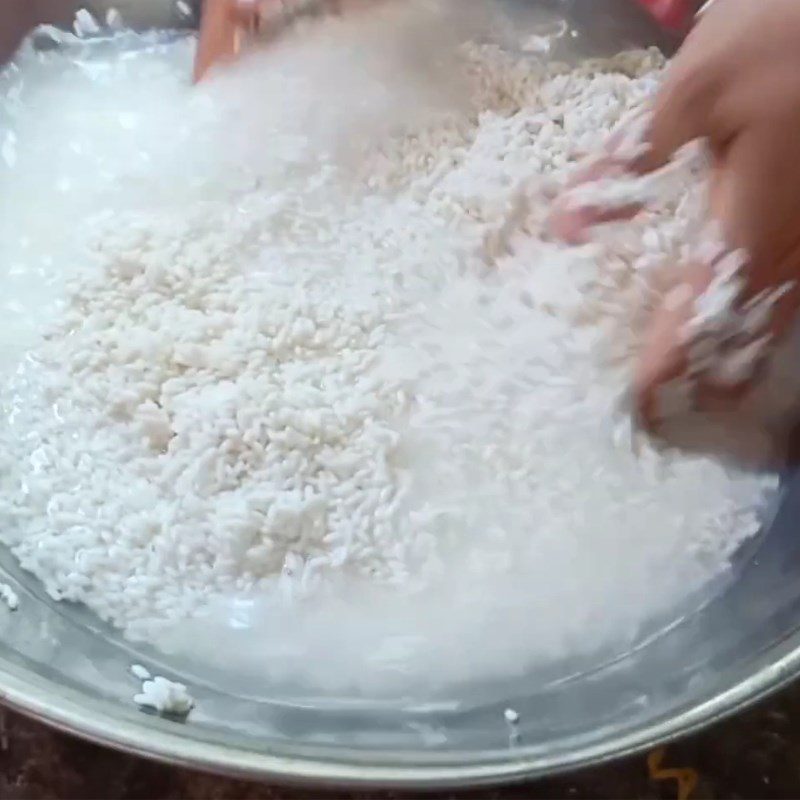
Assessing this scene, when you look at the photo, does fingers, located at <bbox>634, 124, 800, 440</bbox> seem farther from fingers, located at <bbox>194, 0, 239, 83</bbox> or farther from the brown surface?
fingers, located at <bbox>194, 0, 239, 83</bbox>

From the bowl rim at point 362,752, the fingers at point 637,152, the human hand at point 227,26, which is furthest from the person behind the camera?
the human hand at point 227,26

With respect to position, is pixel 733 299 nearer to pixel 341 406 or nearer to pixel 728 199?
pixel 728 199

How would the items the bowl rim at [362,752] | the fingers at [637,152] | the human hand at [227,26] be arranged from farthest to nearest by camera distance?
the human hand at [227,26]
the fingers at [637,152]
the bowl rim at [362,752]

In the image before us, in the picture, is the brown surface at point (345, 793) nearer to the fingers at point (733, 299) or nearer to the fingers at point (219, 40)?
the fingers at point (733, 299)

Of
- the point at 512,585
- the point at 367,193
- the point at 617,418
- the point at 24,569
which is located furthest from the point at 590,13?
the point at 24,569

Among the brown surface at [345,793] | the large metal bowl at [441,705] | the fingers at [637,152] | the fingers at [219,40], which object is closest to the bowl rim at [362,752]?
the large metal bowl at [441,705]

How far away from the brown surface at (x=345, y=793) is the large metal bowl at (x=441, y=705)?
6cm

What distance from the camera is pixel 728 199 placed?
61 cm

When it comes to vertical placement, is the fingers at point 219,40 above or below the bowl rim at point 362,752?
above

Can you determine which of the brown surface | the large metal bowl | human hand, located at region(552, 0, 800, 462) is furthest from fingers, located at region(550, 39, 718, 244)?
the brown surface

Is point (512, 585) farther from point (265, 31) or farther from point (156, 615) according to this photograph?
point (265, 31)

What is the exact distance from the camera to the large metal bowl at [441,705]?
1.69ft

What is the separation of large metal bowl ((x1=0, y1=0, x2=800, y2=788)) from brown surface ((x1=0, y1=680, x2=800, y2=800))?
0.20 ft

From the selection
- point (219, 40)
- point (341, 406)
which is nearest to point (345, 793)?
point (341, 406)
